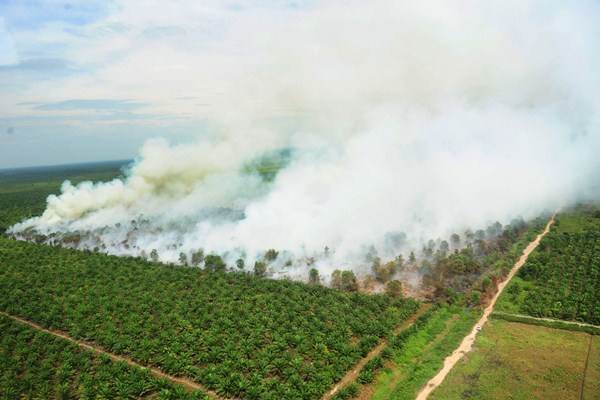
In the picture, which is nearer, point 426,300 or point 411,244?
point 426,300

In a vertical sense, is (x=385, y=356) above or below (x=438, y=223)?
below

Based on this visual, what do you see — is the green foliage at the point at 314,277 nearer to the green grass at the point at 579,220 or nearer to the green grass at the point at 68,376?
the green grass at the point at 68,376

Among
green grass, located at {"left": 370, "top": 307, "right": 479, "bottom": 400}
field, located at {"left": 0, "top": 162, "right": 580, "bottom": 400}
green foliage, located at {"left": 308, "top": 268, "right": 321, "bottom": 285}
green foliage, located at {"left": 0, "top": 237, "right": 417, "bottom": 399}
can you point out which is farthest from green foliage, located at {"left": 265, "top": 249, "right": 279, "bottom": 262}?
green grass, located at {"left": 370, "top": 307, "right": 479, "bottom": 400}

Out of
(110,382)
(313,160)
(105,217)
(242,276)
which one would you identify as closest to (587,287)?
(242,276)

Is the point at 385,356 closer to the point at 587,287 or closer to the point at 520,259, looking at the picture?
the point at 587,287

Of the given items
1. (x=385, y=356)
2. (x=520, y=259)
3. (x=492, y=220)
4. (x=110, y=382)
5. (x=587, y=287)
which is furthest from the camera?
(x=492, y=220)

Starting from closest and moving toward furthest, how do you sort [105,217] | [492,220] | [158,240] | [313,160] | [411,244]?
[411,244]
[158,240]
[492,220]
[105,217]
[313,160]

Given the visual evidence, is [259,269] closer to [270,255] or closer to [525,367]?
[270,255]
